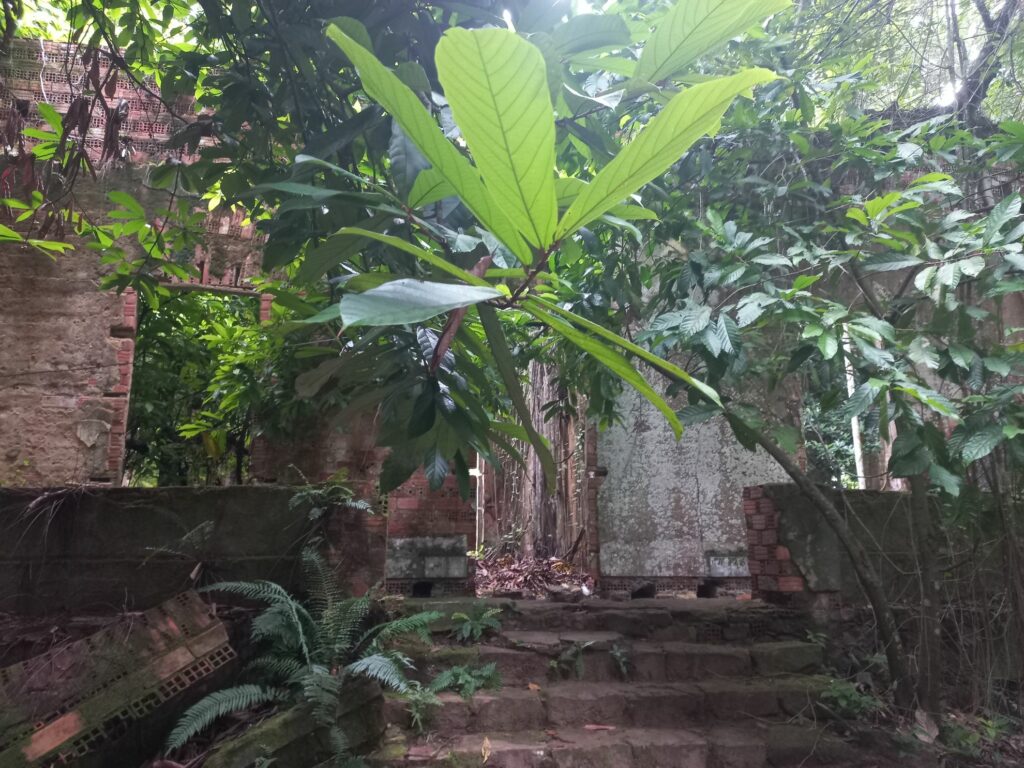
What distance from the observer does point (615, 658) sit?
358 cm

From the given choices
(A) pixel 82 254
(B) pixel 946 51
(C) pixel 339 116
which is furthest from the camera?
(A) pixel 82 254

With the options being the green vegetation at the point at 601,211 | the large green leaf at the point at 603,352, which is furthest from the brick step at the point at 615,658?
the large green leaf at the point at 603,352

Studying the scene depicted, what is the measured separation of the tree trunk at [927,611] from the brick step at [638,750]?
363 millimetres

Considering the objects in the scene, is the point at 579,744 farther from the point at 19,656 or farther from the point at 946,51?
the point at 946,51

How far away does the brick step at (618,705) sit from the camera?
3.08m

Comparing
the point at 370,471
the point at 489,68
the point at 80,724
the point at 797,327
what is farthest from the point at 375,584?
the point at 489,68

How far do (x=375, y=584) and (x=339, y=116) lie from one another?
2492mm

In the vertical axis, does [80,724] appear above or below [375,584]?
below

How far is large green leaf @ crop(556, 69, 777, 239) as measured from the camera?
0.61 metres

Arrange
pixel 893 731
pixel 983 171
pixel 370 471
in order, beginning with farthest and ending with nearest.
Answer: pixel 370 471 → pixel 983 171 → pixel 893 731

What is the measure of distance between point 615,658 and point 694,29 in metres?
3.36

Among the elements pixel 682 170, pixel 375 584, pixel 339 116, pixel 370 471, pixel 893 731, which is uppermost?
pixel 682 170

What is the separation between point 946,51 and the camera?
3547mm

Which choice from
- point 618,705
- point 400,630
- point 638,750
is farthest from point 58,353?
point 638,750
